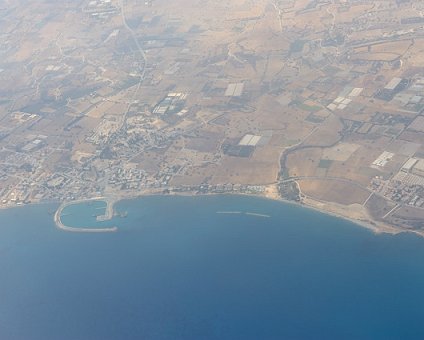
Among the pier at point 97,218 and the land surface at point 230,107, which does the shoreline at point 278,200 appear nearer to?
the pier at point 97,218

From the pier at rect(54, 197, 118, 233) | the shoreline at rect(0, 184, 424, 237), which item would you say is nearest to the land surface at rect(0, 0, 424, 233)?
the shoreline at rect(0, 184, 424, 237)

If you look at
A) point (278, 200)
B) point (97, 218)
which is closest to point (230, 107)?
point (278, 200)

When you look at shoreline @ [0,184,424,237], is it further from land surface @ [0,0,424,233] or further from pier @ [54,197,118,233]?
land surface @ [0,0,424,233]

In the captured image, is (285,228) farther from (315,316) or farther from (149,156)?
(149,156)

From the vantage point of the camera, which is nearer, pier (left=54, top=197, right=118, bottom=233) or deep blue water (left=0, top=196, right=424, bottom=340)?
deep blue water (left=0, top=196, right=424, bottom=340)

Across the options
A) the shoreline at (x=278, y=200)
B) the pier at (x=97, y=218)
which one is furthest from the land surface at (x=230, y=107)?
the pier at (x=97, y=218)

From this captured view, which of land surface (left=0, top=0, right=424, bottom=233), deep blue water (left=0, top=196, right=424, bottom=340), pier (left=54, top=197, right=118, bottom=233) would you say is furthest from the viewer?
land surface (left=0, top=0, right=424, bottom=233)

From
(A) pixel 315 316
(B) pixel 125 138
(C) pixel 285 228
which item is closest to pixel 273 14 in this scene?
(B) pixel 125 138
